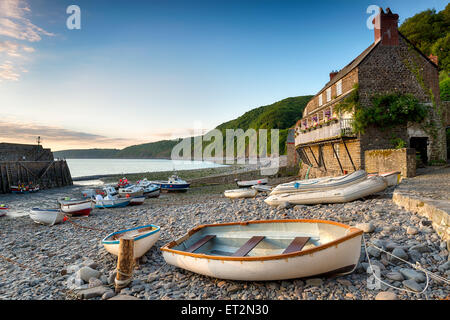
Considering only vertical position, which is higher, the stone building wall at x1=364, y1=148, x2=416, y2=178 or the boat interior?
the stone building wall at x1=364, y1=148, x2=416, y2=178

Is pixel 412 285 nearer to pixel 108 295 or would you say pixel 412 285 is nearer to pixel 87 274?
pixel 108 295

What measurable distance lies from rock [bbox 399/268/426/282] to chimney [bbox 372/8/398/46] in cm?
1891

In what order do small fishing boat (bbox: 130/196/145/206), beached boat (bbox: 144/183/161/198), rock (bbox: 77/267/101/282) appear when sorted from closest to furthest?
1. rock (bbox: 77/267/101/282)
2. small fishing boat (bbox: 130/196/145/206)
3. beached boat (bbox: 144/183/161/198)

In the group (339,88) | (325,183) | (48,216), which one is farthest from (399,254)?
(339,88)

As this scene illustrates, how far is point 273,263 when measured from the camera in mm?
4539

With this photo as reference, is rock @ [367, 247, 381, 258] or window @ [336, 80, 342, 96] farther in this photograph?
window @ [336, 80, 342, 96]

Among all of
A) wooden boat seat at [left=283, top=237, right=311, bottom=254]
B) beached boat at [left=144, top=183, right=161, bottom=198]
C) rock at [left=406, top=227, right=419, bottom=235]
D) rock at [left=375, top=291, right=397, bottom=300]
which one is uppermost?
rock at [left=406, top=227, right=419, bottom=235]

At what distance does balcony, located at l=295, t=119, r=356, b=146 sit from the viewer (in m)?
18.0

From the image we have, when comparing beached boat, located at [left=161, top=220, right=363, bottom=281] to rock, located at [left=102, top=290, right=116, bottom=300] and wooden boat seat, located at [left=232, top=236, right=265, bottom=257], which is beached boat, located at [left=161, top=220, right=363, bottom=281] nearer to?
wooden boat seat, located at [left=232, top=236, right=265, bottom=257]

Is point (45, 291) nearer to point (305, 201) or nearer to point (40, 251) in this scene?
point (40, 251)

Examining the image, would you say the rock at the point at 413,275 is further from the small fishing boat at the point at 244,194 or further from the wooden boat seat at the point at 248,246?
the small fishing boat at the point at 244,194

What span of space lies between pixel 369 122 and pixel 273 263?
1662cm

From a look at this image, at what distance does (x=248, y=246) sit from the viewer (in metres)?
5.89

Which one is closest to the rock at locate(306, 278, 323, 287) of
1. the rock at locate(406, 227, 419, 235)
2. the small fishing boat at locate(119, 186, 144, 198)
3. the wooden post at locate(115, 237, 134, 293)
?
the rock at locate(406, 227, 419, 235)
